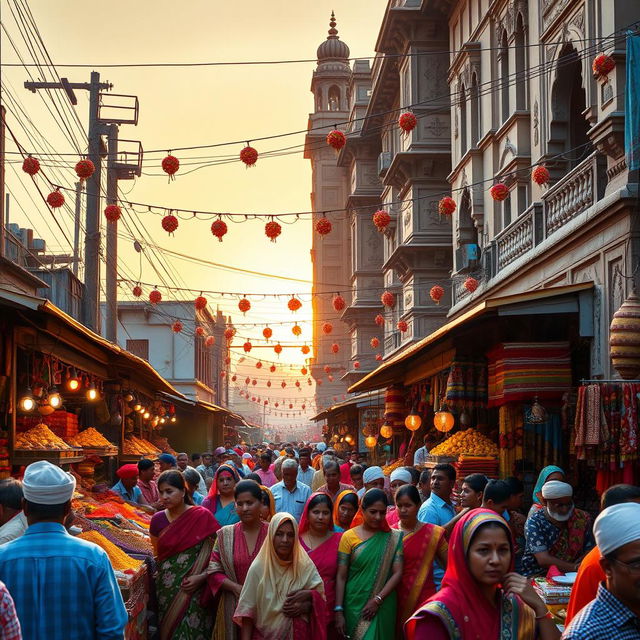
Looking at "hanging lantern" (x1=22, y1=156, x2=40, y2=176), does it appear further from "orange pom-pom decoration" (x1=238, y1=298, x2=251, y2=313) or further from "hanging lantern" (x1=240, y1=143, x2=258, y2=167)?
"orange pom-pom decoration" (x1=238, y1=298, x2=251, y2=313)

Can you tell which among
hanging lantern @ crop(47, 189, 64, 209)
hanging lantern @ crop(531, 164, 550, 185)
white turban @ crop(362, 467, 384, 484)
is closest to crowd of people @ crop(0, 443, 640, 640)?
white turban @ crop(362, 467, 384, 484)

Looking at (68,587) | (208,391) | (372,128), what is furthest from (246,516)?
(208,391)

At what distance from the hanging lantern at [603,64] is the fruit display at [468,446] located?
175 inches

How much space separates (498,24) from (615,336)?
11.2 metres

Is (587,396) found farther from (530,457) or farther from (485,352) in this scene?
(485,352)

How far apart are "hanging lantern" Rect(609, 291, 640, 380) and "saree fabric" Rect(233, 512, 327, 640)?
438 cm

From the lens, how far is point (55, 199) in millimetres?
17266

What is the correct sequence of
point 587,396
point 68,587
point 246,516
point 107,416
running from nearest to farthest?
point 68,587
point 246,516
point 587,396
point 107,416

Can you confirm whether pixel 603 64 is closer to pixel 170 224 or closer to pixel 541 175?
pixel 541 175

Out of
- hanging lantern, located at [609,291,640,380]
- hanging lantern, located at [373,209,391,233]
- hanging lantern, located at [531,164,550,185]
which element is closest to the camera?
hanging lantern, located at [609,291,640,380]

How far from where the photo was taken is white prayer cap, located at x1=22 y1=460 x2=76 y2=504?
4.73 meters

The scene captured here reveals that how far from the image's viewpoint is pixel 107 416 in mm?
19297

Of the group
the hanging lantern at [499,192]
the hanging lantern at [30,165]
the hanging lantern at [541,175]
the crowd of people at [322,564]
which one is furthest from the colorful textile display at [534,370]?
the hanging lantern at [30,165]

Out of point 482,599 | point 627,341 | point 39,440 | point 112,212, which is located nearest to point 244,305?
point 112,212
